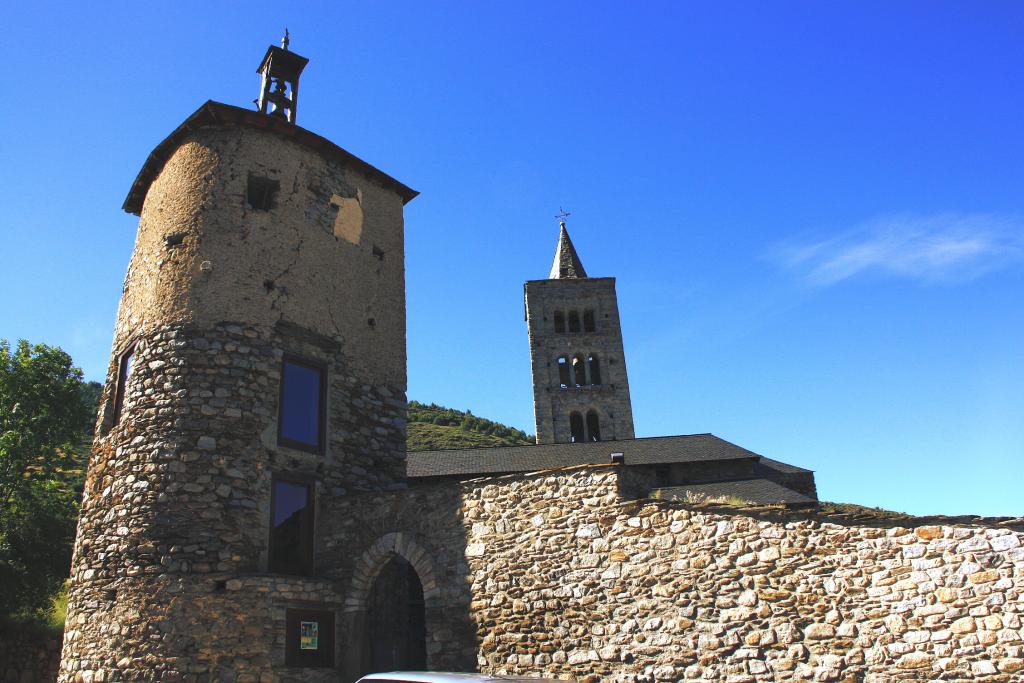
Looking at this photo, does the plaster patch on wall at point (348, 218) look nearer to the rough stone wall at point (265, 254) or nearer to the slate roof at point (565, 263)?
the rough stone wall at point (265, 254)

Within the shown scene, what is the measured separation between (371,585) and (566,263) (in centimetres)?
3911

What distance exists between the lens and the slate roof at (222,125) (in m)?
13.3

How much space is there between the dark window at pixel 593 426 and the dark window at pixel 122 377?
3162cm

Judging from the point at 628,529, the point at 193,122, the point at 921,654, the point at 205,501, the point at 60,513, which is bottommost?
the point at 921,654

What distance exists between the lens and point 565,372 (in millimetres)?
43469

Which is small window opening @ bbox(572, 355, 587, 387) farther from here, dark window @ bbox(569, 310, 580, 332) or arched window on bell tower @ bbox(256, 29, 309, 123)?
arched window on bell tower @ bbox(256, 29, 309, 123)

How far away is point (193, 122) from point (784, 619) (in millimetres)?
13341

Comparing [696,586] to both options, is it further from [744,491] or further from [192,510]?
[744,491]

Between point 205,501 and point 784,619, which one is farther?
point 205,501

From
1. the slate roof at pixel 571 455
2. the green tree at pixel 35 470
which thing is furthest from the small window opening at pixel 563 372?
the green tree at pixel 35 470

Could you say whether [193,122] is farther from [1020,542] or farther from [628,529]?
[1020,542]

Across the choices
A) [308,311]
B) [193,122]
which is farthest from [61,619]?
[193,122]

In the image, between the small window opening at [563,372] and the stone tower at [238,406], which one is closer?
the stone tower at [238,406]

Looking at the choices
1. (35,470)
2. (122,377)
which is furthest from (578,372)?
(122,377)
